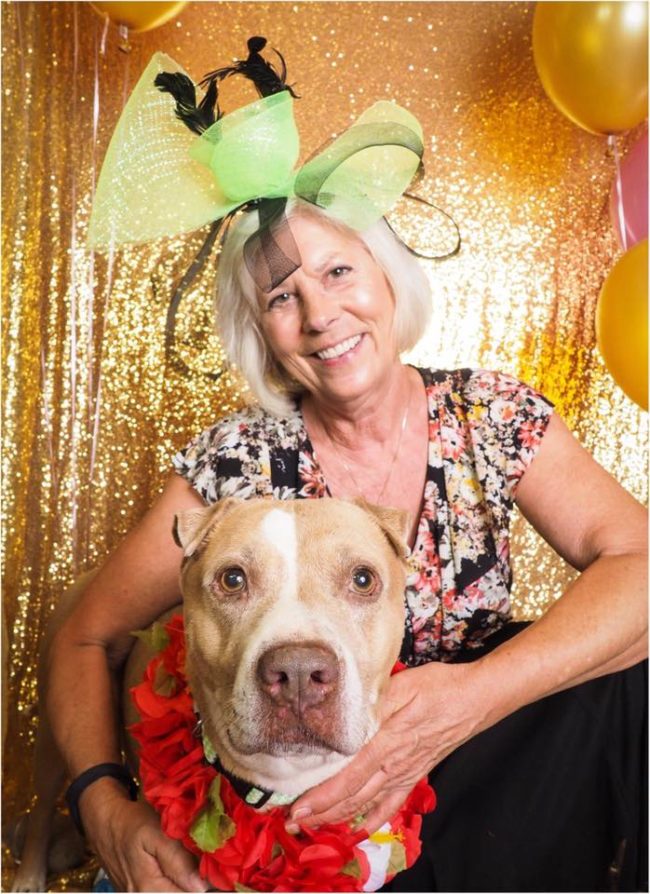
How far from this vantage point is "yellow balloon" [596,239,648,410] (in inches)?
77.9

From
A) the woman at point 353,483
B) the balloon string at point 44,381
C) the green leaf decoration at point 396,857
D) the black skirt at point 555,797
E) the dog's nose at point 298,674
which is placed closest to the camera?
the dog's nose at point 298,674

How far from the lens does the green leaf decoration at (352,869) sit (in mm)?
1249

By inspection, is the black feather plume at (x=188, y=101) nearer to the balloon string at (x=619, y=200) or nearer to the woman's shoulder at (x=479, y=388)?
the woman's shoulder at (x=479, y=388)

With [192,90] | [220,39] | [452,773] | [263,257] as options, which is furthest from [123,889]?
[220,39]

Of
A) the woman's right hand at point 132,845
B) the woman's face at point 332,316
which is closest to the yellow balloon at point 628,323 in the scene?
the woman's face at point 332,316

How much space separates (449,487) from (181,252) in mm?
1122

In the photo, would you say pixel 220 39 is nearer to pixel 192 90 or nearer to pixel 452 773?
pixel 192 90

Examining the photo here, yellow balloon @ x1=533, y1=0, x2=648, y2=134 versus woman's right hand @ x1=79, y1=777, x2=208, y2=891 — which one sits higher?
yellow balloon @ x1=533, y1=0, x2=648, y2=134

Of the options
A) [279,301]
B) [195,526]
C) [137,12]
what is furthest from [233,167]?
[137,12]

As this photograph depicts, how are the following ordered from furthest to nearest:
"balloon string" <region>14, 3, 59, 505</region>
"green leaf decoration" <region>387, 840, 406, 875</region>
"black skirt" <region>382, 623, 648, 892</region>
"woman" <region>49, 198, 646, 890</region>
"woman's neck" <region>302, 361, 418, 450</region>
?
"balloon string" <region>14, 3, 59, 505</region>, "woman's neck" <region>302, 361, 418, 450</region>, "black skirt" <region>382, 623, 648, 892</region>, "woman" <region>49, 198, 646, 890</region>, "green leaf decoration" <region>387, 840, 406, 875</region>

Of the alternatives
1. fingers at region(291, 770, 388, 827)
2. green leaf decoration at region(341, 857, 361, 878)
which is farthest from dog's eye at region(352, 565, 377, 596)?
green leaf decoration at region(341, 857, 361, 878)

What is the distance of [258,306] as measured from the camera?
175cm

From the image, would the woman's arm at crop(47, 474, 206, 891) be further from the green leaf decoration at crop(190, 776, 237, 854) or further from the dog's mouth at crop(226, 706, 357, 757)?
the dog's mouth at crop(226, 706, 357, 757)

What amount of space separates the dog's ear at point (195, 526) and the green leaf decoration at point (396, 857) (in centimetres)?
51
